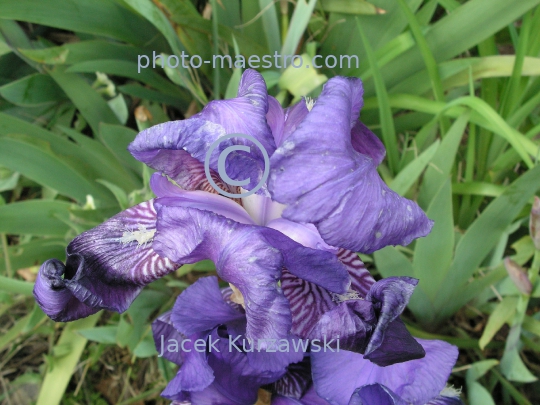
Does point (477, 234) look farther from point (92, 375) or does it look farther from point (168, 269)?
point (92, 375)

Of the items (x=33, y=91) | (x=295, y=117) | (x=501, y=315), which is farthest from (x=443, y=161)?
(x=33, y=91)

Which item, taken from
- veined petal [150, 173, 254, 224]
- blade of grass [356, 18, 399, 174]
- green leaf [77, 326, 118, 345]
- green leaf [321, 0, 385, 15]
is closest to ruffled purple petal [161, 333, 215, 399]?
veined petal [150, 173, 254, 224]

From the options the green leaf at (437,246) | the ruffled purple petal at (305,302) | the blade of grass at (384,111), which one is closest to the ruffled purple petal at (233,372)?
the ruffled purple petal at (305,302)

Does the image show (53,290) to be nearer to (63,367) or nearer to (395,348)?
(395,348)

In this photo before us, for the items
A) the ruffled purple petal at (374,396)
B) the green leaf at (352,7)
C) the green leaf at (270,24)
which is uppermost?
the green leaf at (352,7)

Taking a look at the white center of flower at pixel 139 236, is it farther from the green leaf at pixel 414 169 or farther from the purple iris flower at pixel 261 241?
the green leaf at pixel 414 169

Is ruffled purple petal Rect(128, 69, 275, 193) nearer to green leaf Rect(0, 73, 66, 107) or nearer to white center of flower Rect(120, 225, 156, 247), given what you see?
white center of flower Rect(120, 225, 156, 247)
